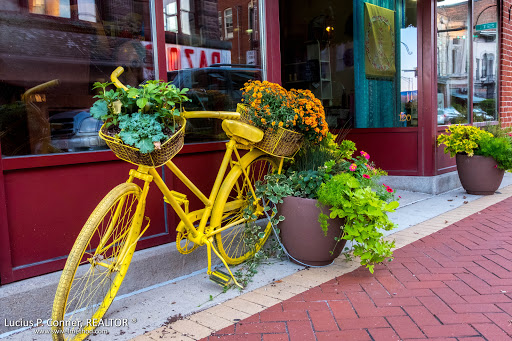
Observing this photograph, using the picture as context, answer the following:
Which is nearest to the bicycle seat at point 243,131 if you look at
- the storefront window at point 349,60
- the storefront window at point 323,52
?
the storefront window at point 349,60

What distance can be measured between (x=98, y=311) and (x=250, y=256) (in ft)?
4.76

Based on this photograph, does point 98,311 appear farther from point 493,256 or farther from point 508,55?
point 508,55

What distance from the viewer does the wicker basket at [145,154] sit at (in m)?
2.34

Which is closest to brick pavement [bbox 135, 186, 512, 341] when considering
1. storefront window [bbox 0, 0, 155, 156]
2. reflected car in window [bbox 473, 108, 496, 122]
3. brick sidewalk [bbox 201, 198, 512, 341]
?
brick sidewalk [bbox 201, 198, 512, 341]

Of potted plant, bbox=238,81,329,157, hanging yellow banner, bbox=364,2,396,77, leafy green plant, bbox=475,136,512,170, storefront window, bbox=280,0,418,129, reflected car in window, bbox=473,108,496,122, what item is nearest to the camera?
potted plant, bbox=238,81,329,157

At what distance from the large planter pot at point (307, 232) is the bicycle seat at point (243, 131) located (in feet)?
1.84

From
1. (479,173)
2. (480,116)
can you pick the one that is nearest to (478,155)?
(479,173)

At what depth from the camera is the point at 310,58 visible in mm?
8109

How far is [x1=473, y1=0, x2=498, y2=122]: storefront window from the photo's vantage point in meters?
7.89

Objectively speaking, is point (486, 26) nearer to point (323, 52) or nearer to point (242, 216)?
point (323, 52)

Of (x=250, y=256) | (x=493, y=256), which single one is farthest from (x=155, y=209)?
(x=493, y=256)

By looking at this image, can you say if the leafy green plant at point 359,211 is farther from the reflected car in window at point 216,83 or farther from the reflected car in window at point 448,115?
the reflected car in window at point 448,115

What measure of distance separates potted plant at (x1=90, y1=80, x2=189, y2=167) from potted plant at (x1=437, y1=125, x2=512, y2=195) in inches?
193

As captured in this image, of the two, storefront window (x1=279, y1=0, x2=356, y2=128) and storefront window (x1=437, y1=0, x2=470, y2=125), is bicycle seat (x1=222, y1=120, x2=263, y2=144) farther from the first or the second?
storefront window (x1=437, y1=0, x2=470, y2=125)
